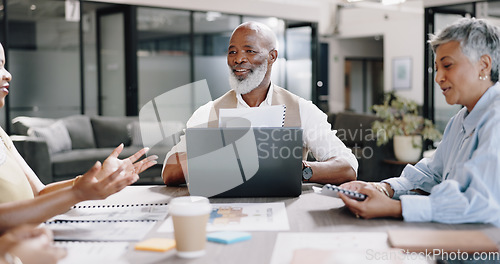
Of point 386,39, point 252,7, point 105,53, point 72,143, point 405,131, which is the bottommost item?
point 72,143

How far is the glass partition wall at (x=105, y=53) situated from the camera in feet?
22.7

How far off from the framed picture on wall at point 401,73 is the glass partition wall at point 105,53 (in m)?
4.07

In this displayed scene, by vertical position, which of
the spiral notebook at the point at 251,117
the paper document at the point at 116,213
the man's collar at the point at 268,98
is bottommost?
the paper document at the point at 116,213

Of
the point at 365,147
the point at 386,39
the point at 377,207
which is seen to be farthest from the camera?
the point at 386,39

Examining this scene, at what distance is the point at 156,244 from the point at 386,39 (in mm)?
12165

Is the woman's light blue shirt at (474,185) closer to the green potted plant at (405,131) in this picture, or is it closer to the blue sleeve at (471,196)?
the blue sleeve at (471,196)

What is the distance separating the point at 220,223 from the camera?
4.58 feet

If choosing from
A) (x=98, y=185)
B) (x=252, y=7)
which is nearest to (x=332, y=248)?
(x=98, y=185)

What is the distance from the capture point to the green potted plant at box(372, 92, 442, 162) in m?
5.35

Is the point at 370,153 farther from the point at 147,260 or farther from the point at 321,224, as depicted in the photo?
the point at 147,260

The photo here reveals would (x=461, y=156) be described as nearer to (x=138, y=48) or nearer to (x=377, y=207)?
(x=377, y=207)

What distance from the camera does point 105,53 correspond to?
25.7ft

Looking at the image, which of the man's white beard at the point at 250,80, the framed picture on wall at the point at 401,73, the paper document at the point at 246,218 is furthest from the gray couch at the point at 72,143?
the framed picture on wall at the point at 401,73

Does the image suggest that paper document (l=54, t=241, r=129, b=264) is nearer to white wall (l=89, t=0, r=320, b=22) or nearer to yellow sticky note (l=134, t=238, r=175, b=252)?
yellow sticky note (l=134, t=238, r=175, b=252)
